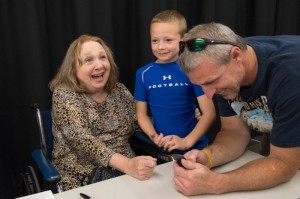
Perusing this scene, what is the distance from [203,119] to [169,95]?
0.26 m

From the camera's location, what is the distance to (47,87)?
2391 mm

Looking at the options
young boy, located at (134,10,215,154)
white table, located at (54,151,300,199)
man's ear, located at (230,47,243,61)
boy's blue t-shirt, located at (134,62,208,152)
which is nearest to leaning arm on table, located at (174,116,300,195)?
white table, located at (54,151,300,199)

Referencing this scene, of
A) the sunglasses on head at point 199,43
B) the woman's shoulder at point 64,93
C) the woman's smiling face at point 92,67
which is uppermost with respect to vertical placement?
the sunglasses on head at point 199,43

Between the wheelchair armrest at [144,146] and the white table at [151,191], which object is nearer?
the white table at [151,191]

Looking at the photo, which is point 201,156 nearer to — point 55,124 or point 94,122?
point 94,122

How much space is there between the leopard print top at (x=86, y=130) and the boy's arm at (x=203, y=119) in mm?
392

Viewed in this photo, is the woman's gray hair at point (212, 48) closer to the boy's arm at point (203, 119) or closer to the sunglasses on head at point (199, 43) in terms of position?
the sunglasses on head at point (199, 43)

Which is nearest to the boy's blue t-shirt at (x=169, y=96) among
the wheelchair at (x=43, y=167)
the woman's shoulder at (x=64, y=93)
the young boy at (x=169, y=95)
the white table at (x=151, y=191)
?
the young boy at (x=169, y=95)

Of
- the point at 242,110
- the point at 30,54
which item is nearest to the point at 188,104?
the point at 242,110

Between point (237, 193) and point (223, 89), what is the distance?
1.32 ft

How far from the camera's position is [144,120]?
6.86ft

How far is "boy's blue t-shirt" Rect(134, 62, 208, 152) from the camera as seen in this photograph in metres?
2.08

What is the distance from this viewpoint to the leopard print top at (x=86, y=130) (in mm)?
1781

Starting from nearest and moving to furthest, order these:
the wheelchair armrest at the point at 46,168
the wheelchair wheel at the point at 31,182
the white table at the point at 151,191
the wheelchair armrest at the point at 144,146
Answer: the white table at the point at 151,191 < the wheelchair armrest at the point at 46,168 < the wheelchair wheel at the point at 31,182 < the wheelchair armrest at the point at 144,146
